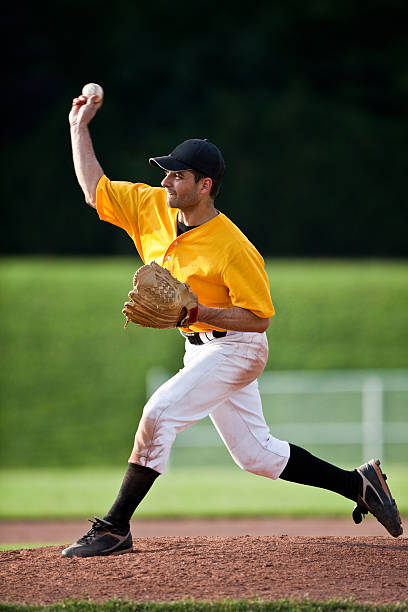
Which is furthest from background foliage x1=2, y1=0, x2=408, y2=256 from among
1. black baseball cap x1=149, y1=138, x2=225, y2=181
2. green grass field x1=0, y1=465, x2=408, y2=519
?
black baseball cap x1=149, y1=138, x2=225, y2=181

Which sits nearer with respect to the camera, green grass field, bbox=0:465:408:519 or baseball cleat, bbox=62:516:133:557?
baseball cleat, bbox=62:516:133:557

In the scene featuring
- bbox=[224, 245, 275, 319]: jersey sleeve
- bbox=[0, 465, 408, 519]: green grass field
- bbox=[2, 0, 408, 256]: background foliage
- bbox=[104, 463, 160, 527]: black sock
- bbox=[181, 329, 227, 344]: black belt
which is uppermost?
bbox=[2, 0, 408, 256]: background foliage

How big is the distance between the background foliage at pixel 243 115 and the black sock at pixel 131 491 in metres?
18.7

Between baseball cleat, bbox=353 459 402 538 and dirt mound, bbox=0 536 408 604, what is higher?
baseball cleat, bbox=353 459 402 538

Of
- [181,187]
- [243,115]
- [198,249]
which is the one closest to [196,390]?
[198,249]

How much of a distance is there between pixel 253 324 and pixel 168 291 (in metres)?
0.47

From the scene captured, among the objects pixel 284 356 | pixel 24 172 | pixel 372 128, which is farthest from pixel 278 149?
pixel 284 356

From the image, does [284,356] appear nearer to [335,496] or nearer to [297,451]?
[335,496]

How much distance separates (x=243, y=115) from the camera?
78.8 ft

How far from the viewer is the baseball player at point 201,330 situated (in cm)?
458

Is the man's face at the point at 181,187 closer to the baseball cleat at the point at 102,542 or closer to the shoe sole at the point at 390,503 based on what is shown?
the baseball cleat at the point at 102,542

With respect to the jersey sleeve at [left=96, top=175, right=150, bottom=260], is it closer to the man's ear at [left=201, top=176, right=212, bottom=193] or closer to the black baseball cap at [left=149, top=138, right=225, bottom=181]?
the black baseball cap at [left=149, top=138, right=225, bottom=181]

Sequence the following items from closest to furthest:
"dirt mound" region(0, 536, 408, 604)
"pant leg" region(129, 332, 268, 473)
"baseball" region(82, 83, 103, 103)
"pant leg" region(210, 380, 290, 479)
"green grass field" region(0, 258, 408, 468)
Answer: "dirt mound" region(0, 536, 408, 604) → "pant leg" region(129, 332, 268, 473) → "pant leg" region(210, 380, 290, 479) → "baseball" region(82, 83, 103, 103) → "green grass field" region(0, 258, 408, 468)

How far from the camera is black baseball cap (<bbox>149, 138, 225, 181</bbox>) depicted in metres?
4.70
